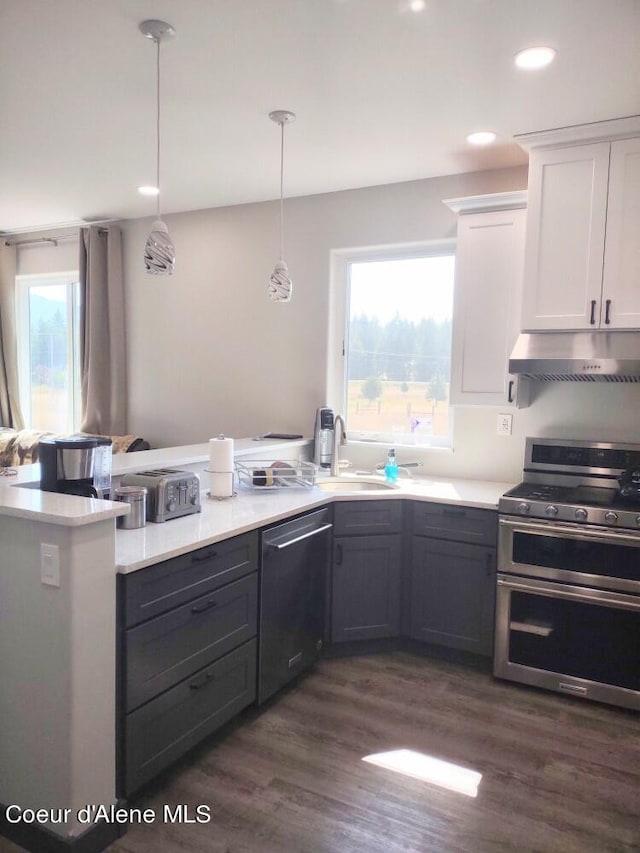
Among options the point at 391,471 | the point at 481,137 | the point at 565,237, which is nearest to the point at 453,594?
the point at 391,471

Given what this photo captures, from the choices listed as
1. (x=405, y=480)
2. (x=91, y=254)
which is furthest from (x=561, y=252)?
(x=91, y=254)

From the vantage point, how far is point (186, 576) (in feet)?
6.63

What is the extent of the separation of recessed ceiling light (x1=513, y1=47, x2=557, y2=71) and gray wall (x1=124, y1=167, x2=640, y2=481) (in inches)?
43.5

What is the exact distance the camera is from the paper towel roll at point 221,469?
2781 mm

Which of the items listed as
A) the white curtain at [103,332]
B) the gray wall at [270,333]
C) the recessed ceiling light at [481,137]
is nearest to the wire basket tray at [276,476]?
the gray wall at [270,333]

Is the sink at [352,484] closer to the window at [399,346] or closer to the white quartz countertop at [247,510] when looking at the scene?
the white quartz countertop at [247,510]

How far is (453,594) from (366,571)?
17.2 inches

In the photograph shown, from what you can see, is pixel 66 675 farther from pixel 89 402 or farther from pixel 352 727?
pixel 89 402

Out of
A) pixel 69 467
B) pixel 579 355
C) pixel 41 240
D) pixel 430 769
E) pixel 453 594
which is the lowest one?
Answer: pixel 430 769

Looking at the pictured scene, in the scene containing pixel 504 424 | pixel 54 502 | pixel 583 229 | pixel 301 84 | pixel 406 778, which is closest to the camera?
pixel 54 502

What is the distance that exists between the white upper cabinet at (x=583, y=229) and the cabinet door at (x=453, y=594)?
1149mm

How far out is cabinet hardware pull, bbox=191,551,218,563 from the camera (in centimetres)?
205

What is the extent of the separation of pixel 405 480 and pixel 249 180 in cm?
200

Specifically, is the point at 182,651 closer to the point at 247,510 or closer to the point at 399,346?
the point at 247,510
